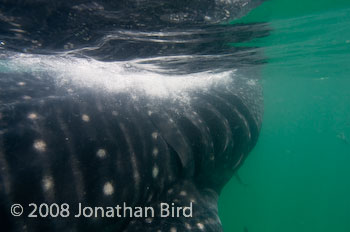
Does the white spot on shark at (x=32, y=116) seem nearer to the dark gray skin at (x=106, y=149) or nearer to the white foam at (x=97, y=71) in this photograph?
the dark gray skin at (x=106, y=149)

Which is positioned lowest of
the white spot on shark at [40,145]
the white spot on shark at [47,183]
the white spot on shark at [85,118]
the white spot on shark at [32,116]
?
the white spot on shark at [47,183]

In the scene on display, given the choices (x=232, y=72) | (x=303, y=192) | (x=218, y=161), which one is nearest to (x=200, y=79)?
(x=232, y=72)

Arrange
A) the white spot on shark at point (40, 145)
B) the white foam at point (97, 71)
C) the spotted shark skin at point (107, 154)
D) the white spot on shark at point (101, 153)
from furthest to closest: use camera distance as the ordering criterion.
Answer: the white foam at point (97, 71)
the white spot on shark at point (101, 153)
the white spot on shark at point (40, 145)
the spotted shark skin at point (107, 154)

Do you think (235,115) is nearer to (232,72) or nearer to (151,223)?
(151,223)

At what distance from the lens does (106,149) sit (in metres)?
3.99

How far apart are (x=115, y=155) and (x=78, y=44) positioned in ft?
15.0

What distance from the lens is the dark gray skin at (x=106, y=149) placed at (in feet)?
10.2

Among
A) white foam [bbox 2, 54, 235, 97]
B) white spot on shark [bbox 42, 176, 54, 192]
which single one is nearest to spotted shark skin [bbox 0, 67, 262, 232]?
white spot on shark [bbox 42, 176, 54, 192]

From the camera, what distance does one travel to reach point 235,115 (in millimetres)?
7738

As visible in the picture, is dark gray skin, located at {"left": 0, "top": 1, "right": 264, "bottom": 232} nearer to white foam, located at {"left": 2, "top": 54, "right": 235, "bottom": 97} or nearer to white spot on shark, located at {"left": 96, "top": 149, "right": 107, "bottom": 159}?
white spot on shark, located at {"left": 96, "top": 149, "right": 107, "bottom": 159}

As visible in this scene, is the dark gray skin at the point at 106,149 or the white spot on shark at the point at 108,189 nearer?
the dark gray skin at the point at 106,149

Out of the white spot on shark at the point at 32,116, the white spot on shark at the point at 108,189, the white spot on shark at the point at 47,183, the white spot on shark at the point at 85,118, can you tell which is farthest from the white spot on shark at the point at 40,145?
the white spot on shark at the point at 108,189

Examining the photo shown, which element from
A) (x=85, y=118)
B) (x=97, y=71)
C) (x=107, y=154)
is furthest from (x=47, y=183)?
(x=97, y=71)

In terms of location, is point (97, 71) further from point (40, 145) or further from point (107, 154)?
point (40, 145)
